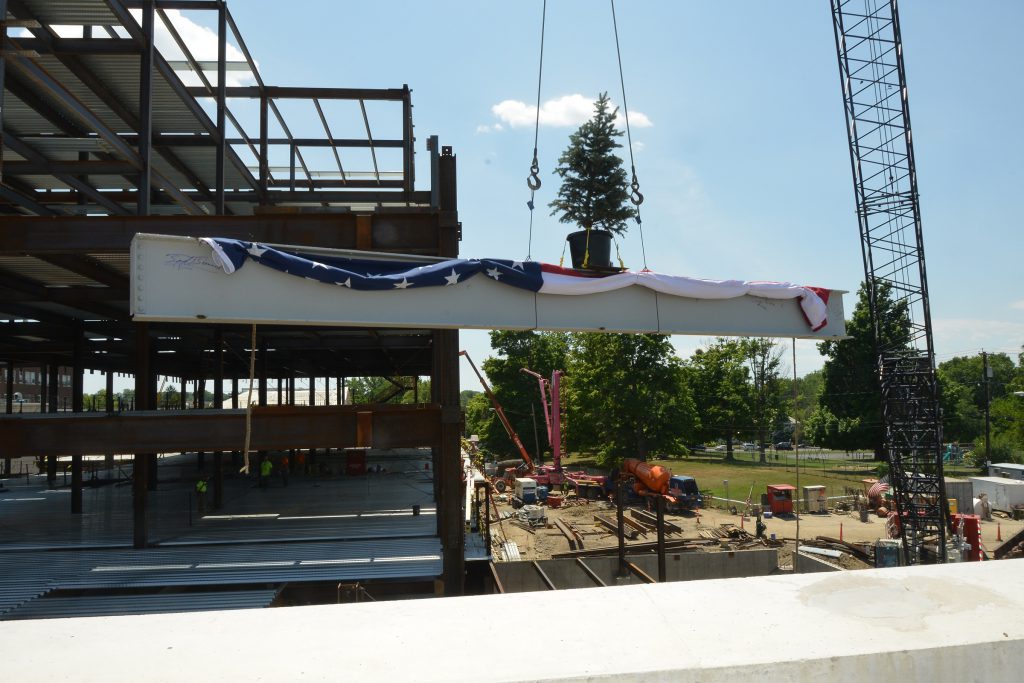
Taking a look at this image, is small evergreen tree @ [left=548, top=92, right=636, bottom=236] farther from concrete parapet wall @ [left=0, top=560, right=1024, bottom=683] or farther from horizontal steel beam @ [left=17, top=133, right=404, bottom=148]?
horizontal steel beam @ [left=17, top=133, right=404, bottom=148]

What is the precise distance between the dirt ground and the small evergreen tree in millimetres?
16165

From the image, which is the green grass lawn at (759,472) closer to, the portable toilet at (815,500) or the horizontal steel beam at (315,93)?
the portable toilet at (815,500)

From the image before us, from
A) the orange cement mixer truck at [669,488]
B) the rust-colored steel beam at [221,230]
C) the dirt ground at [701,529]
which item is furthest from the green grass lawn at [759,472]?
the rust-colored steel beam at [221,230]

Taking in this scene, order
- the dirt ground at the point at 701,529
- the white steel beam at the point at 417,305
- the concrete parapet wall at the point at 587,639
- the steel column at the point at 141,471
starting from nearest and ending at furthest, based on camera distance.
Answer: the concrete parapet wall at the point at 587,639 < the white steel beam at the point at 417,305 < the steel column at the point at 141,471 < the dirt ground at the point at 701,529

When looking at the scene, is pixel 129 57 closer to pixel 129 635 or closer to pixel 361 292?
pixel 361 292

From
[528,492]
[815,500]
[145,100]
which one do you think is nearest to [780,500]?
[815,500]

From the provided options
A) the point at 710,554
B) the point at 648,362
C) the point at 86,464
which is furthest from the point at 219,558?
the point at 648,362

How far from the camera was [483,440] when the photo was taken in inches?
2382

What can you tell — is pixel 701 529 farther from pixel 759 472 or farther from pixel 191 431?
pixel 759 472

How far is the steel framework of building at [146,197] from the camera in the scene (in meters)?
12.5

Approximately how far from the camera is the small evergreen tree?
9.93 metres

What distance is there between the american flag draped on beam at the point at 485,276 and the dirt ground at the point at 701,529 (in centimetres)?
1734

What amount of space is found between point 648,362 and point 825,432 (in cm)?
1993

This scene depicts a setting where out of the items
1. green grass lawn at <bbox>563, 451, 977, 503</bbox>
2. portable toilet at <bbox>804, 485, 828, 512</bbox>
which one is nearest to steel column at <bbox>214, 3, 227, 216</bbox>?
green grass lawn at <bbox>563, 451, 977, 503</bbox>
